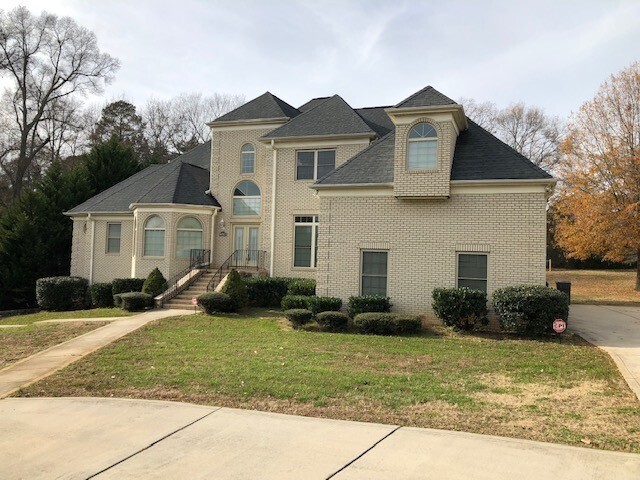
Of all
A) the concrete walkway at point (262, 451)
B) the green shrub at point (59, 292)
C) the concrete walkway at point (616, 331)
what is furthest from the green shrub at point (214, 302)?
the concrete walkway at point (616, 331)

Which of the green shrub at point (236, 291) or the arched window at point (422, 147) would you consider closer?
the arched window at point (422, 147)

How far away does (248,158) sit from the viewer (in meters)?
23.5

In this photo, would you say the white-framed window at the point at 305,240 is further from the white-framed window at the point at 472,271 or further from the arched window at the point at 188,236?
the white-framed window at the point at 472,271

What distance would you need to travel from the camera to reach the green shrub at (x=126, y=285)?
2102 centimetres

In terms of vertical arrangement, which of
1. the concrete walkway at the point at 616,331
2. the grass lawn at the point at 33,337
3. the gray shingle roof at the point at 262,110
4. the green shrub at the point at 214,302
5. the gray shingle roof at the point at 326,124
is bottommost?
the grass lawn at the point at 33,337

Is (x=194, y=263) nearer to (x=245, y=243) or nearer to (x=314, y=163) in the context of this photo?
(x=245, y=243)

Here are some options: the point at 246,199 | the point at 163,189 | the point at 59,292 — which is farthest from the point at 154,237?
the point at 59,292

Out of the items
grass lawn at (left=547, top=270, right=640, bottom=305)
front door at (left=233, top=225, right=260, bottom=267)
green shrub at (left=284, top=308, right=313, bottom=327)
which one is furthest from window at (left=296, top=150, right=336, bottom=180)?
grass lawn at (left=547, top=270, right=640, bottom=305)

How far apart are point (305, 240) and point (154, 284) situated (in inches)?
242

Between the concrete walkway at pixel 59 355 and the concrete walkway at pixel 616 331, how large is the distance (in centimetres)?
1037

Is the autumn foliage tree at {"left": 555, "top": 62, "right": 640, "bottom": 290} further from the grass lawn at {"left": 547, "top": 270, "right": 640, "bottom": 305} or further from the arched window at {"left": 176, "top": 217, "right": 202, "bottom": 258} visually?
the arched window at {"left": 176, "top": 217, "right": 202, "bottom": 258}

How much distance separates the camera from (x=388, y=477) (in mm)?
5051

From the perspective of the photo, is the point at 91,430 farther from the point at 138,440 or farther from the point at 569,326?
the point at 569,326

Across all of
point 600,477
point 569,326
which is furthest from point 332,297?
point 600,477
